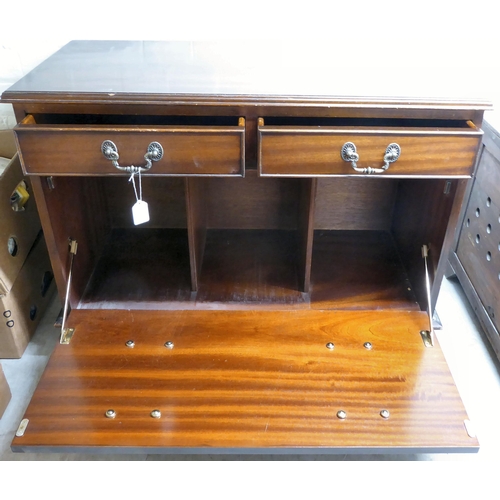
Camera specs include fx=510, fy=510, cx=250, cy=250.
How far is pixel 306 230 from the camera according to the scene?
1.08m

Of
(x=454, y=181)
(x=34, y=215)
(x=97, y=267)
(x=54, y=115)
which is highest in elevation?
(x=54, y=115)

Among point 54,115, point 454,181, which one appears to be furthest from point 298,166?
point 54,115

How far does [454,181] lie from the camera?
38.1 inches

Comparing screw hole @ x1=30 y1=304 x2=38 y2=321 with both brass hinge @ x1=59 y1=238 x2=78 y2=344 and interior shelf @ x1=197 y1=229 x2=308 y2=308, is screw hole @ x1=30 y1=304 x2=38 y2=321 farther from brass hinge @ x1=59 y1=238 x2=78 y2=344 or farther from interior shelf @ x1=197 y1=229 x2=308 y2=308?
interior shelf @ x1=197 y1=229 x2=308 y2=308

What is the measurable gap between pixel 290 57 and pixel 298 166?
329 mm

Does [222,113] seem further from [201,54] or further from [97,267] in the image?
[97,267]

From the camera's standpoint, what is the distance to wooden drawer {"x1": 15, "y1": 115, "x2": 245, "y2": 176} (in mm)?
856

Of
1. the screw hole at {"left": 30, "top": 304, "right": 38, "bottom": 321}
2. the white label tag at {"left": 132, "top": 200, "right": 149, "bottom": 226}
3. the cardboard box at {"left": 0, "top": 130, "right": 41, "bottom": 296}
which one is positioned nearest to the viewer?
the white label tag at {"left": 132, "top": 200, "right": 149, "bottom": 226}

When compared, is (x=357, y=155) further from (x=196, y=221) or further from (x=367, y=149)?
(x=196, y=221)

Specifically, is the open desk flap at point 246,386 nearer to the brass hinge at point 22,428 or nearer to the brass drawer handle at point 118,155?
the brass hinge at point 22,428

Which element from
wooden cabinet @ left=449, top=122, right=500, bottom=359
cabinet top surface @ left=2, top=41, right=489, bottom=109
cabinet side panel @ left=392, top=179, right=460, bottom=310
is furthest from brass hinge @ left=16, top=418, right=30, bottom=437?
wooden cabinet @ left=449, top=122, right=500, bottom=359

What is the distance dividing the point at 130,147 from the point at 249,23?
0.58m

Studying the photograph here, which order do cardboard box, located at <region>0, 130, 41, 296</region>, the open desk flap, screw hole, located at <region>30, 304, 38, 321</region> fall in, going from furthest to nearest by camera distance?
screw hole, located at <region>30, 304, 38, 321</region>, cardboard box, located at <region>0, 130, 41, 296</region>, the open desk flap

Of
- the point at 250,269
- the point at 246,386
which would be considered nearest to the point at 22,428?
the point at 246,386
